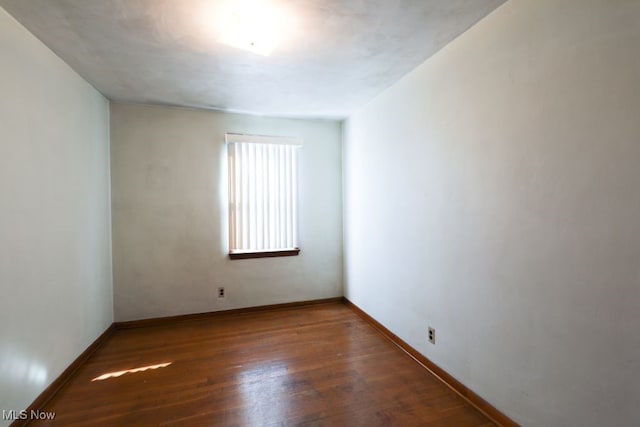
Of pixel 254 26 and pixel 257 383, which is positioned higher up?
pixel 254 26

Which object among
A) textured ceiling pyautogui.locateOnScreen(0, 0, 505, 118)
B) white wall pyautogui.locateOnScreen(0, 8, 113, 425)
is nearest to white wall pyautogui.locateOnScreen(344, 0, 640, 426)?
textured ceiling pyautogui.locateOnScreen(0, 0, 505, 118)

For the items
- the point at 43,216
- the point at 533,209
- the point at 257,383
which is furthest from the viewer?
the point at 257,383

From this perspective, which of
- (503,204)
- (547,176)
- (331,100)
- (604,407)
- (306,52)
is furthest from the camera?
(331,100)

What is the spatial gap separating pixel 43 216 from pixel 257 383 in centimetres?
193

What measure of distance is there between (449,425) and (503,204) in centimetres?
137

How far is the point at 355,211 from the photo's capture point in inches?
146

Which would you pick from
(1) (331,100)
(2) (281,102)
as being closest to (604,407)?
(1) (331,100)

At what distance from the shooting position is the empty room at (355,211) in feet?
4.54

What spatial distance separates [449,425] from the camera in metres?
1.80

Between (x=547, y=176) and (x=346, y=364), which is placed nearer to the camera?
(x=547, y=176)

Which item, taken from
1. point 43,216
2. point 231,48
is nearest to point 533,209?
point 231,48

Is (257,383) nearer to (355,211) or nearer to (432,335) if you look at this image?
(432,335)

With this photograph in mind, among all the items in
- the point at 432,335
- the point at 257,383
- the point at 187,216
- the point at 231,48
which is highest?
the point at 231,48

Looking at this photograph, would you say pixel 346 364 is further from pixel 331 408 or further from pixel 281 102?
pixel 281 102
